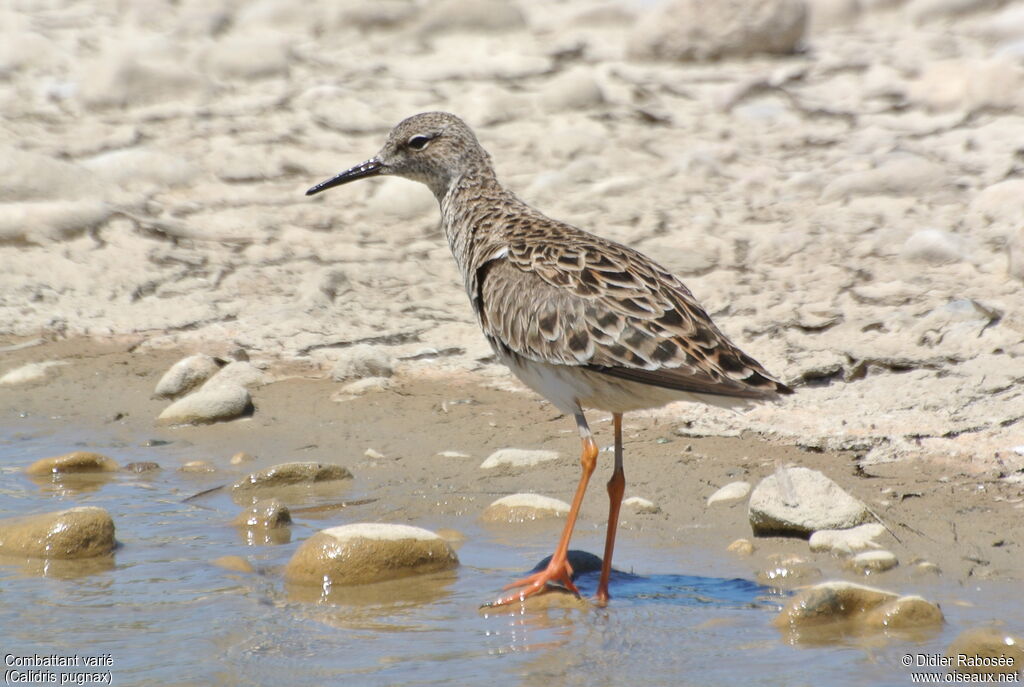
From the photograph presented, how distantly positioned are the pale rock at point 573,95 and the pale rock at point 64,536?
634 centimetres

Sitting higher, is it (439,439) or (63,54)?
(63,54)

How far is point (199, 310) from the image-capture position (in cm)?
888

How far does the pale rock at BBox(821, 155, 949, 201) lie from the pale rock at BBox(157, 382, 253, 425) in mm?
4342

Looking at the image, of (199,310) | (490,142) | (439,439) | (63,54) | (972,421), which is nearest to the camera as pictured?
(972,421)

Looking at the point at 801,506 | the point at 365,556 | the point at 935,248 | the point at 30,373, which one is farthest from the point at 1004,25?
the point at 365,556

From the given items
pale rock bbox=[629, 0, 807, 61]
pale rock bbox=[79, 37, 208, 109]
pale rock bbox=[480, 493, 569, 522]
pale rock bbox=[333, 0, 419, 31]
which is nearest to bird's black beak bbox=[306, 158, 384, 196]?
pale rock bbox=[480, 493, 569, 522]

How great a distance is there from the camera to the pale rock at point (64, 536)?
19.8 feet

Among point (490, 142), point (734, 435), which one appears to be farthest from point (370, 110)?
point (734, 435)

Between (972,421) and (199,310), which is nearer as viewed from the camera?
(972,421)

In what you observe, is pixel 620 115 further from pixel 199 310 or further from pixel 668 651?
pixel 668 651

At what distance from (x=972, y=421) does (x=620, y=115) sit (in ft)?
17.6

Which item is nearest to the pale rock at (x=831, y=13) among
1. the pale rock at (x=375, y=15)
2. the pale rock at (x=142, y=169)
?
the pale rock at (x=375, y=15)

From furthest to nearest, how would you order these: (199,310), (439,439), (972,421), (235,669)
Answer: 1. (199,310)
2. (439,439)
3. (972,421)
4. (235,669)

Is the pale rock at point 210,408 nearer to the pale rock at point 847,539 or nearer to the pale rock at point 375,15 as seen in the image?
the pale rock at point 847,539
